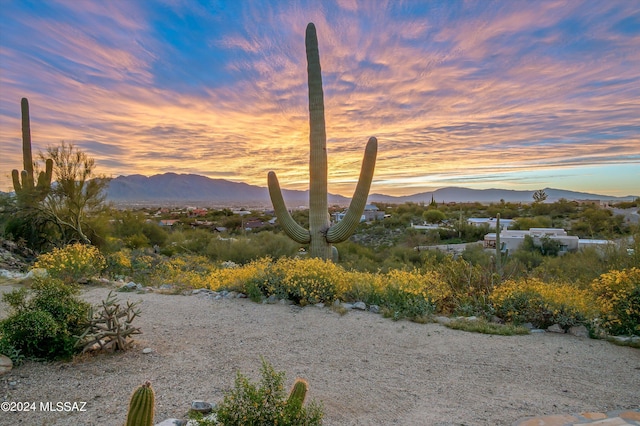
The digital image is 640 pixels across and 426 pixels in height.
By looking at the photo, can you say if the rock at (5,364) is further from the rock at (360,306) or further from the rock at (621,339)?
the rock at (621,339)

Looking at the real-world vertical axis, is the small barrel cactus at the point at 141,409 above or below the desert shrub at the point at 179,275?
above

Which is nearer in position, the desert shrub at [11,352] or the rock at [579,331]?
the desert shrub at [11,352]

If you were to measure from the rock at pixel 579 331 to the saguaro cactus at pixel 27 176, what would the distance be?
55.9 ft

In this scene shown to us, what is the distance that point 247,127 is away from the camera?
1570 cm

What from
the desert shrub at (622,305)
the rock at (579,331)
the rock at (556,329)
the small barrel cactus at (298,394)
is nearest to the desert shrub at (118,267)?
the small barrel cactus at (298,394)

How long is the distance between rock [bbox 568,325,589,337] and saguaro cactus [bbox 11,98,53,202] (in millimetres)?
17032

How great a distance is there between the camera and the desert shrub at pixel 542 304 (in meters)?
6.11

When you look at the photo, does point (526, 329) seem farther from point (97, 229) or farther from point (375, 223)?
point (375, 223)

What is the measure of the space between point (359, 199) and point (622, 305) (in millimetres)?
5727

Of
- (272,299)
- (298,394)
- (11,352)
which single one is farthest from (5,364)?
(272,299)

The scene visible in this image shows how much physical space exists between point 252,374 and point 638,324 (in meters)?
5.34

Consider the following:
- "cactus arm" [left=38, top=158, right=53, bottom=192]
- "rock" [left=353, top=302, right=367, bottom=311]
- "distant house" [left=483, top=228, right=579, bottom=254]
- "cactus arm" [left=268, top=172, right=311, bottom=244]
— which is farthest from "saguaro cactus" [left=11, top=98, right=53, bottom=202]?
"distant house" [left=483, top=228, right=579, bottom=254]

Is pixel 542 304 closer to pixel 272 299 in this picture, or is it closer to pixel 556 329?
pixel 556 329

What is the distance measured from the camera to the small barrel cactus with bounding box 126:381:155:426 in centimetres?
258
